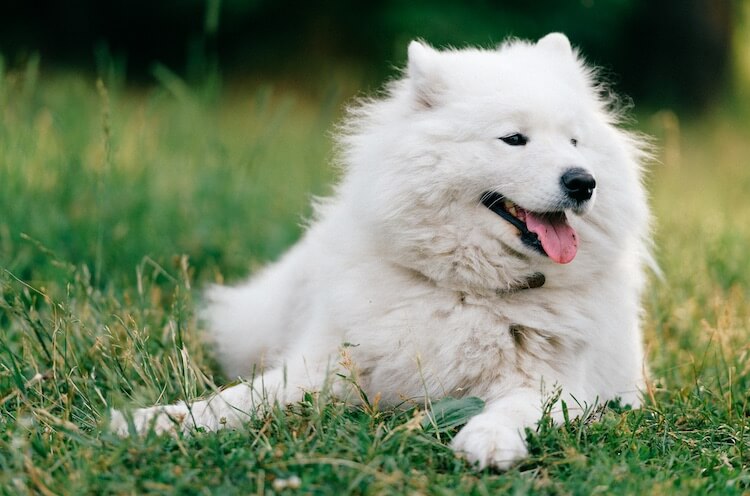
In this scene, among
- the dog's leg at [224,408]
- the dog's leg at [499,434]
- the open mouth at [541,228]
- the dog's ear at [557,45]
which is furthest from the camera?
the dog's ear at [557,45]

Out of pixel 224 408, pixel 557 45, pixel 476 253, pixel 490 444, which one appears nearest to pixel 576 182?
pixel 476 253

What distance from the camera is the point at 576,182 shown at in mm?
2961

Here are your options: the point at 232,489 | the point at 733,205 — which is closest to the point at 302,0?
the point at 733,205

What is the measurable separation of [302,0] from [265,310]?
11.0 metres

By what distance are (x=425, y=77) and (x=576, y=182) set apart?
698 mm

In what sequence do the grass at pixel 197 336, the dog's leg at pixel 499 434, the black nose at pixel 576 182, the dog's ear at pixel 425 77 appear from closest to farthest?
the grass at pixel 197 336 < the dog's leg at pixel 499 434 < the black nose at pixel 576 182 < the dog's ear at pixel 425 77

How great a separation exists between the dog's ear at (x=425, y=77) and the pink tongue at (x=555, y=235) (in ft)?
1.89

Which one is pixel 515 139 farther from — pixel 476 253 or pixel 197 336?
pixel 197 336

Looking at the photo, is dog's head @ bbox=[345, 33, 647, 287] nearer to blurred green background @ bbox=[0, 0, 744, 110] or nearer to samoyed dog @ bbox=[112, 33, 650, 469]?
samoyed dog @ bbox=[112, 33, 650, 469]

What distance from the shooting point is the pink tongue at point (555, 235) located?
120 inches

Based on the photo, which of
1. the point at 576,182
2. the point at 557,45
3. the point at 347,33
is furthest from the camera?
the point at 347,33

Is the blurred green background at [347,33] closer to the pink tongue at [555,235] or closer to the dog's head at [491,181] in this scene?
the dog's head at [491,181]

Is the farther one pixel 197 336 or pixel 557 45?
pixel 197 336

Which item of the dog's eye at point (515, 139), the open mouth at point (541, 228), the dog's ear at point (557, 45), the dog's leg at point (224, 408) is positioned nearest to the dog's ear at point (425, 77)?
the dog's eye at point (515, 139)
